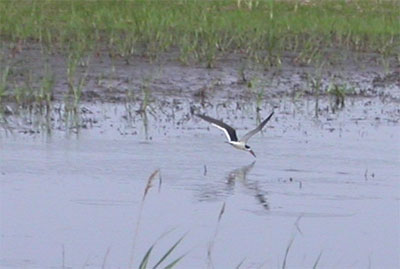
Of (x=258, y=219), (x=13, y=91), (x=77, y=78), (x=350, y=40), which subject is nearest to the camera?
(x=258, y=219)

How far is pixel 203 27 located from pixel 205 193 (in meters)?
6.87

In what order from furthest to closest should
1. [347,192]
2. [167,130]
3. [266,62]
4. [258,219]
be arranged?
[266,62]
[167,130]
[347,192]
[258,219]

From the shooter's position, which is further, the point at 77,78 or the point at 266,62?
the point at 266,62

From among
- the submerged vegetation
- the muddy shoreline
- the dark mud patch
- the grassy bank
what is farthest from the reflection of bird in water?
the grassy bank

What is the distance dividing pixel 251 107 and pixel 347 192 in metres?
3.20

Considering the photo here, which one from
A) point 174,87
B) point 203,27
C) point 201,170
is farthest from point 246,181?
point 203,27

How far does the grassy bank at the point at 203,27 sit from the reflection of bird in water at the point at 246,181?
4256 mm

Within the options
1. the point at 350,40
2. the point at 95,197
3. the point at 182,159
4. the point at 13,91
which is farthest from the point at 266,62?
the point at 95,197

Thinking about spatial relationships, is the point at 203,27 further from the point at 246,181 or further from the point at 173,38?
the point at 246,181

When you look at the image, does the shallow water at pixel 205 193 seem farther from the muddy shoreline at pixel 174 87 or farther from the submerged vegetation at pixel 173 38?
the submerged vegetation at pixel 173 38

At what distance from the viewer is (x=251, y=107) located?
12.7 m

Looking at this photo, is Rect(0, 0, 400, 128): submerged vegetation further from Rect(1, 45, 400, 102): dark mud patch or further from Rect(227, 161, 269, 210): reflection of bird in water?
Rect(227, 161, 269, 210): reflection of bird in water

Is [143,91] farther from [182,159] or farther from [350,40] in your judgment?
[350,40]

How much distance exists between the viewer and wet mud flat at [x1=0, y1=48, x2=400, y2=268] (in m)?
8.06
